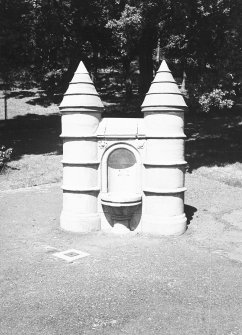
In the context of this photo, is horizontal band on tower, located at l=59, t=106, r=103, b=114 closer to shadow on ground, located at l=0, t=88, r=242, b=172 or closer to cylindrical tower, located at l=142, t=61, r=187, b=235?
cylindrical tower, located at l=142, t=61, r=187, b=235

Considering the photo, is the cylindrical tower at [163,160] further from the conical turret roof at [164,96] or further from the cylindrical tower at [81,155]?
the cylindrical tower at [81,155]

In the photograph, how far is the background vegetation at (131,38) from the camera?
55.7 ft

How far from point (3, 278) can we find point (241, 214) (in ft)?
26.7

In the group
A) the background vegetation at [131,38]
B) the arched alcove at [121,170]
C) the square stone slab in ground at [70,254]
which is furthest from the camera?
the background vegetation at [131,38]

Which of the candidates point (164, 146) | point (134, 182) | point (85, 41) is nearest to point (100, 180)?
point (134, 182)

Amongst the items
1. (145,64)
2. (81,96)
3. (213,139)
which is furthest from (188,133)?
(81,96)

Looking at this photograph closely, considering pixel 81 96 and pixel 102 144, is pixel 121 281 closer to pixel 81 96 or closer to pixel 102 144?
pixel 102 144

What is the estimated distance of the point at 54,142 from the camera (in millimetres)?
23828

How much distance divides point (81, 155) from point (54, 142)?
13.5 m

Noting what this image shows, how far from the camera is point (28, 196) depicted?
49.8 ft

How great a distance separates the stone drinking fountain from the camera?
34.7ft

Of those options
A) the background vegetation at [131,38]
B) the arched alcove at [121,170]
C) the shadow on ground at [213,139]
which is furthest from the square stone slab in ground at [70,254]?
the shadow on ground at [213,139]

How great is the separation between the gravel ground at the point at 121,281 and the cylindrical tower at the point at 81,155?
533 millimetres

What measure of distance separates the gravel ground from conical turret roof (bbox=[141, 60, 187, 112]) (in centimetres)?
360
